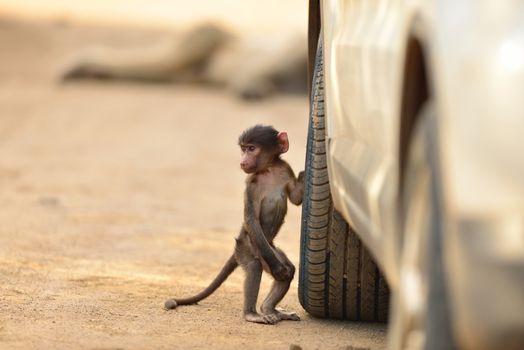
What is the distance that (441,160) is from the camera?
2469 mm

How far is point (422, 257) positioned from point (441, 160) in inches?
9.5

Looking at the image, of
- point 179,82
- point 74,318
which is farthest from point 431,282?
point 179,82

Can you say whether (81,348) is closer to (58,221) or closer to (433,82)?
(433,82)

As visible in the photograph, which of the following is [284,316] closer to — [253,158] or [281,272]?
[281,272]

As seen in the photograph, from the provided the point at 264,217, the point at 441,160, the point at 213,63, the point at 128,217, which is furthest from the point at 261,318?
the point at 213,63

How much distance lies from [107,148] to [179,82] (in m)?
5.28

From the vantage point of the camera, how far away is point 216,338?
4.49m

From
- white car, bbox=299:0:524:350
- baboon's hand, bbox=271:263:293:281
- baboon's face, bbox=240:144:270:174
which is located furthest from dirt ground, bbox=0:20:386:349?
white car, bbox=299:0:524:350

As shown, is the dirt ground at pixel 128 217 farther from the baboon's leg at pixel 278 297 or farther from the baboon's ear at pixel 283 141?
the baboon's ear at pixel 283 141

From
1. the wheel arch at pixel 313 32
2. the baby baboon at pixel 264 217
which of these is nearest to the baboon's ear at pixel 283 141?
the baby baboon at pixel 264 217

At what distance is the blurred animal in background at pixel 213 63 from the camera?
15875mm

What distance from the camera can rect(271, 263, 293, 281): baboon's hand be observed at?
16.2ft

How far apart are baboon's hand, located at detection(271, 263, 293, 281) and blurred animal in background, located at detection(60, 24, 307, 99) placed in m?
10.6

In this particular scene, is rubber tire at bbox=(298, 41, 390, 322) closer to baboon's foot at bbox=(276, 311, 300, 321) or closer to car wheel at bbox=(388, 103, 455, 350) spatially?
baboon's foot at bbox=(276, 311, 300, 321)
